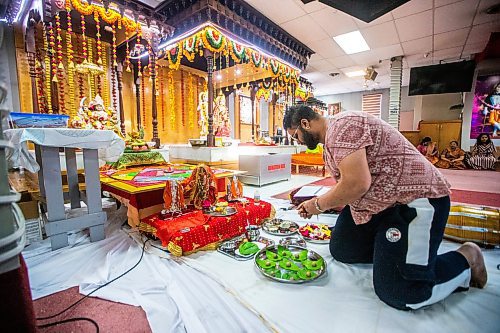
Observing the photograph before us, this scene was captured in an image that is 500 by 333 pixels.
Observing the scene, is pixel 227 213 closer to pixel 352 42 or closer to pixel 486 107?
pixel 352 42

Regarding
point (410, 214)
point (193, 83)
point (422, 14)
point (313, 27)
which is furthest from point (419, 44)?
point (410, 214)

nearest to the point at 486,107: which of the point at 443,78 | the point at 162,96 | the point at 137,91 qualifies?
the point at 443,78

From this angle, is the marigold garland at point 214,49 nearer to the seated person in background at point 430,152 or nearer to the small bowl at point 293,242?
the small bowl at point 293,242

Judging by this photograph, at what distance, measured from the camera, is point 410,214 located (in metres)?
1.07

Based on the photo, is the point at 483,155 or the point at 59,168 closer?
the point at 59,168

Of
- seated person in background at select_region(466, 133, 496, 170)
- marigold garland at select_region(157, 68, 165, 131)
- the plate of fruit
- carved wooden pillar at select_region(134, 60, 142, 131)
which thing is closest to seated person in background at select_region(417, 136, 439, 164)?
seated person in background at select_region(466, 133, 496, 170)

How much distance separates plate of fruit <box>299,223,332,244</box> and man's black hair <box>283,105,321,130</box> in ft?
3.22

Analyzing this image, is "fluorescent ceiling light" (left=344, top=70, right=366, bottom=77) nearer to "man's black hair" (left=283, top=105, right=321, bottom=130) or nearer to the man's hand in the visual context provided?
"man's black hair" (left=283, top=105, right=321, bottom=130)

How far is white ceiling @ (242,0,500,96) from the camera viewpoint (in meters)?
3.92

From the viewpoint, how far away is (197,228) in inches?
66.5

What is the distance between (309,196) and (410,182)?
0.80 meters

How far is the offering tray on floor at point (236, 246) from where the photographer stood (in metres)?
1.58

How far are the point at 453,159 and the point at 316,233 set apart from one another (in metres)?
6.59

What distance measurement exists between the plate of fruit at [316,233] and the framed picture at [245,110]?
21.4 feet
